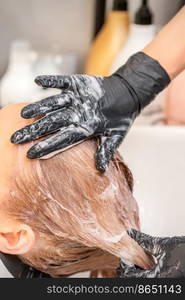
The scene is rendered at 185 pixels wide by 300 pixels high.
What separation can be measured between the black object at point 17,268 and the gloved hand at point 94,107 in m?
0.29

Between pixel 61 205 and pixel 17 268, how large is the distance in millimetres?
248

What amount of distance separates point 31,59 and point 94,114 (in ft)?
2.68

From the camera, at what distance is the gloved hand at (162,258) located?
109 centimetres

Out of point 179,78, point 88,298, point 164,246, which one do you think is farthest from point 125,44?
point 88,298

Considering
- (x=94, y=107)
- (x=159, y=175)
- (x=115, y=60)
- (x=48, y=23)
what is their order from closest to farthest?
(x=94, y=107) < (x=159, y=175) < (x=115, y=60) < (x=48, y=23)

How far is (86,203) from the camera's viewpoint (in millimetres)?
1072

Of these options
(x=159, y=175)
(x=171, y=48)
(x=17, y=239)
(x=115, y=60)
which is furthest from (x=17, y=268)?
(x=115, y=60)

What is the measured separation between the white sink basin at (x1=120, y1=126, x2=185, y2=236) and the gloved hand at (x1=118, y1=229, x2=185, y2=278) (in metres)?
0.37

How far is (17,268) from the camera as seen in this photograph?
1207mm

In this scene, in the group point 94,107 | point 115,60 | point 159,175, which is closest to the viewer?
point 94,107

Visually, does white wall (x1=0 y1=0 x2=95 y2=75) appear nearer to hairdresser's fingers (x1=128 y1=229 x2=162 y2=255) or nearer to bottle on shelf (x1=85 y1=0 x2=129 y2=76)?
bottle on shelf (x1=85 y1=0 x2=129 y2=76)

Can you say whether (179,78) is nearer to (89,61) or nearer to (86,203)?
(89,61)

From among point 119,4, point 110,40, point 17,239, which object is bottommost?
point 17,239

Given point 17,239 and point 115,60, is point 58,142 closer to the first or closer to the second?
point 17,239
